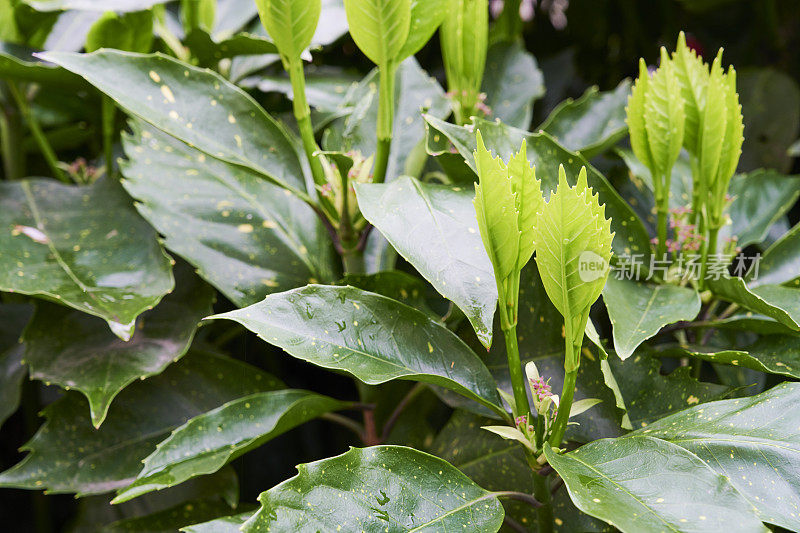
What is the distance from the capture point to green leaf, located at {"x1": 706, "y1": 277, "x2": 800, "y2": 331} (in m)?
0.49

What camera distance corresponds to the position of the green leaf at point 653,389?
Result: 1.71 feet

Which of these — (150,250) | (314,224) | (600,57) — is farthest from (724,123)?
(600,57)

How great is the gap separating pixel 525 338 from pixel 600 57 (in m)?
0.70

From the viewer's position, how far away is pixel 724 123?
21.0 inches

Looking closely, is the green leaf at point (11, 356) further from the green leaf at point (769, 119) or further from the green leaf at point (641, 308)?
the green leaf at point (769, 119)

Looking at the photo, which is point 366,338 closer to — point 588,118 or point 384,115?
point 384,115

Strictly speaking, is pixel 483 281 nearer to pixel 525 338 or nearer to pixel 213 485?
pixel 525 338

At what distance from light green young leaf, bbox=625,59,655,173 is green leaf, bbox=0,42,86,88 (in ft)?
1.73

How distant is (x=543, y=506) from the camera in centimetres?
50

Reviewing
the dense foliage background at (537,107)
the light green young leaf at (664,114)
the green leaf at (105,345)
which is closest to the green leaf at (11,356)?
the dense foliage background at (537,107)

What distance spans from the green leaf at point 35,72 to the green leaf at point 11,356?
0.90ft

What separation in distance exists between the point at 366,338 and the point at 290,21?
0.25 m

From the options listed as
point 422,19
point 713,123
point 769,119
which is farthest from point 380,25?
point 769,119

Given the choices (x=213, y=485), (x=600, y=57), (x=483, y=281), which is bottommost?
(x=213, y=485)
